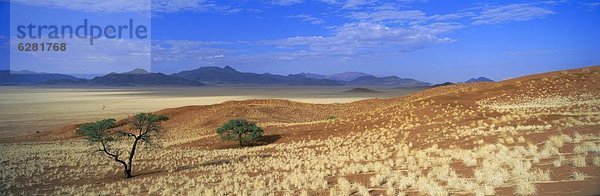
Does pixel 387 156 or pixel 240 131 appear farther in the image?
pixel 240 131

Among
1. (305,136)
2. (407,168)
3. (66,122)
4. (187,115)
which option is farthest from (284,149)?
(66,122)

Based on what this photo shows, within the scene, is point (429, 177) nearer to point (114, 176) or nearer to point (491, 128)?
point (491, 128)

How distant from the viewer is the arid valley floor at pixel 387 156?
12383 millimetres

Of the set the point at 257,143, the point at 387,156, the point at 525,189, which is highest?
the point at 525,189

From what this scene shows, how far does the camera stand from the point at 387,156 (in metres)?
20.1

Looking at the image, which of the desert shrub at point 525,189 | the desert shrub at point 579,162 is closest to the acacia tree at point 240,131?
the desert shrub at point 579,162

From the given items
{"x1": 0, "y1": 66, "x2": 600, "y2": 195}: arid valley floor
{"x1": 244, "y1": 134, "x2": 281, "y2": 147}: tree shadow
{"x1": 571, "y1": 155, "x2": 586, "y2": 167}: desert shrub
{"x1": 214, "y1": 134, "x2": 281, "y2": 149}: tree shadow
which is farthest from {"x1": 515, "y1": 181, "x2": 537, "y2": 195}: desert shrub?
{"x1": 244, "y1": 134, "x2": 281, "y2": 147}: tree shadow

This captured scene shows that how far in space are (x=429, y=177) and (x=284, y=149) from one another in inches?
664

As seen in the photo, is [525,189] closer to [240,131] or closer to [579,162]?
[579,162]

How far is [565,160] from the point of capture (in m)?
13.2

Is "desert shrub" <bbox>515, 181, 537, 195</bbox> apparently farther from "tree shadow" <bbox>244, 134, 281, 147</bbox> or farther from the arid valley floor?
"tree shadow" <bbox>244, 134, 281, 147</bbox>

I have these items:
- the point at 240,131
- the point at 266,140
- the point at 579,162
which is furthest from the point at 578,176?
the point at 240,131

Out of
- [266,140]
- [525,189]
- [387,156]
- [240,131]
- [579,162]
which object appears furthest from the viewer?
[266,140]

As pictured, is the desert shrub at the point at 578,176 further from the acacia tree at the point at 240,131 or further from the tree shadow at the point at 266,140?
the acacia tree at the point at 240,131
